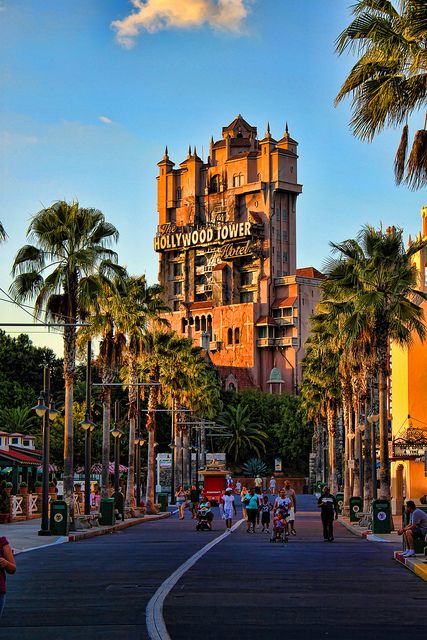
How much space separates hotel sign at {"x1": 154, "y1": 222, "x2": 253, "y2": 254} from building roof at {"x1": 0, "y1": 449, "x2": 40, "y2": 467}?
10452cm

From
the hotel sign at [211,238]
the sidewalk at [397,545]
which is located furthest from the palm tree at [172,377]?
the hotel sign at [211,238]

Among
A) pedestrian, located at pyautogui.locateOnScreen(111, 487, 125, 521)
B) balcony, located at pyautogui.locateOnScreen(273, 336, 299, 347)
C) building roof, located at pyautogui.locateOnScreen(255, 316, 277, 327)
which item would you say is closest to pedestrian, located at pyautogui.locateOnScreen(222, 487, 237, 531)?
pedestrian, located at pyautogui.locateOnScreen(111, 487, 125, 521)

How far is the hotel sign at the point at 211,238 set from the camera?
16688 cm

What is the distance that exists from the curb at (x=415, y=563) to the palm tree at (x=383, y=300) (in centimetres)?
1447

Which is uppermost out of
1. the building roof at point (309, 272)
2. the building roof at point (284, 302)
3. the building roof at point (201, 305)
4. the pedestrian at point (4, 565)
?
the building roof at point (309, 272)

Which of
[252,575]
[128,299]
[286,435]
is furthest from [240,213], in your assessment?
[252,575]

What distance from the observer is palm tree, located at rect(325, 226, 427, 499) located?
41438 millimetres

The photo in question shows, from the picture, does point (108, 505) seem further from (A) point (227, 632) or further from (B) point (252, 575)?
(A) point (227, 632)

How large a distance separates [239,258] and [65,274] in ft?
420

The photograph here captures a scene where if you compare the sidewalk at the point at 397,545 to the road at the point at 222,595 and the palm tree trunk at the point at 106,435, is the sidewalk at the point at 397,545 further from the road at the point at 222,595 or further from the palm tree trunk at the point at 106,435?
the palm tree trunk at the point at 106,435

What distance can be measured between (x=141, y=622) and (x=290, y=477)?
12525 centimetres

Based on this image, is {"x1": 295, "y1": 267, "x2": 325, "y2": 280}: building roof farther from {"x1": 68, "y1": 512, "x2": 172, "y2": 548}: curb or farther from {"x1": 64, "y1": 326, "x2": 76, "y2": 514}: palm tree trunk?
{"x1": 64, "y1": 326, "x2": 76, "y2": 514}: palm tree trunk

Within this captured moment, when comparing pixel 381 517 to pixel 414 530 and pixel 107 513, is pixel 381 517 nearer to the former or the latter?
pixel 107 513

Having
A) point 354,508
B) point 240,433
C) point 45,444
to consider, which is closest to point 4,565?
point 45,444
